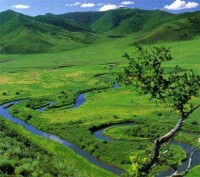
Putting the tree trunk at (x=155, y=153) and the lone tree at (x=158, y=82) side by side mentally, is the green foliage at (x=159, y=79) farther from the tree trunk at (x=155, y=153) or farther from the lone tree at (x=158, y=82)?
the tree trunk at (x=155, y=153)

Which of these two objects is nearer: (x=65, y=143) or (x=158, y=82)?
(x=158, y=82)

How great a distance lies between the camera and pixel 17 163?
3456cm

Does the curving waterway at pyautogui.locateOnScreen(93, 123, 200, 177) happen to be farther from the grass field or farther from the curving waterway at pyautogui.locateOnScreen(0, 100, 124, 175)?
the curving waterway at pyautogui.locateOnScreen(0, 100, 124, 175)

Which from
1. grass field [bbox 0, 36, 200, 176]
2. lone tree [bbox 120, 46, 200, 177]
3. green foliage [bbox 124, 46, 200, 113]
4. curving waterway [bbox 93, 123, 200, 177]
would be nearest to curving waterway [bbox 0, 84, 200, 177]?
curving waterway [bbox 93, 123, 200, 177]

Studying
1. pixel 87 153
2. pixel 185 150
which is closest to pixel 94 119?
pixel 87 153

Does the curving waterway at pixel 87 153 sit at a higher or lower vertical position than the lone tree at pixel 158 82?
lower

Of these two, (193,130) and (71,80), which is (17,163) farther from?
(71,80)

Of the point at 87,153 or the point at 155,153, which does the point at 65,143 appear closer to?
the point at 87,153

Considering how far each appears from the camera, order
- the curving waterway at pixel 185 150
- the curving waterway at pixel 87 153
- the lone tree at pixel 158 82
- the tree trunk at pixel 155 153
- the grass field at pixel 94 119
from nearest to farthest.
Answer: the tree trunk at pixel 155 153 → the lone tree at pixel 158 82 → the curving waterway at pixel 185 150 → the curving waterway at pixel 87 153 → the grass field at pixel 94 119

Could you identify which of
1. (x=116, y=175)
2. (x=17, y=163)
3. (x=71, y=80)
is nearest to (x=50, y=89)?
(x=71, y=80)

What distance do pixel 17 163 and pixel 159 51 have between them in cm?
1726

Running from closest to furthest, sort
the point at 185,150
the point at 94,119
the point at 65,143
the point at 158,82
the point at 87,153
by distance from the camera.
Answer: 1. the point at 158,82
2. the point at 185,150
3. the point at 87,153
4. the point at 65,143
5. the point at 94,119

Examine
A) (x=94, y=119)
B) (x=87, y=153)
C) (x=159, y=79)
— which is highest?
(x=159, y=79)

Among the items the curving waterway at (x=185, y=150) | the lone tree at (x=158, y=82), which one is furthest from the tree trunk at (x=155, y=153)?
the curving waterway at (x=185, y=150)
